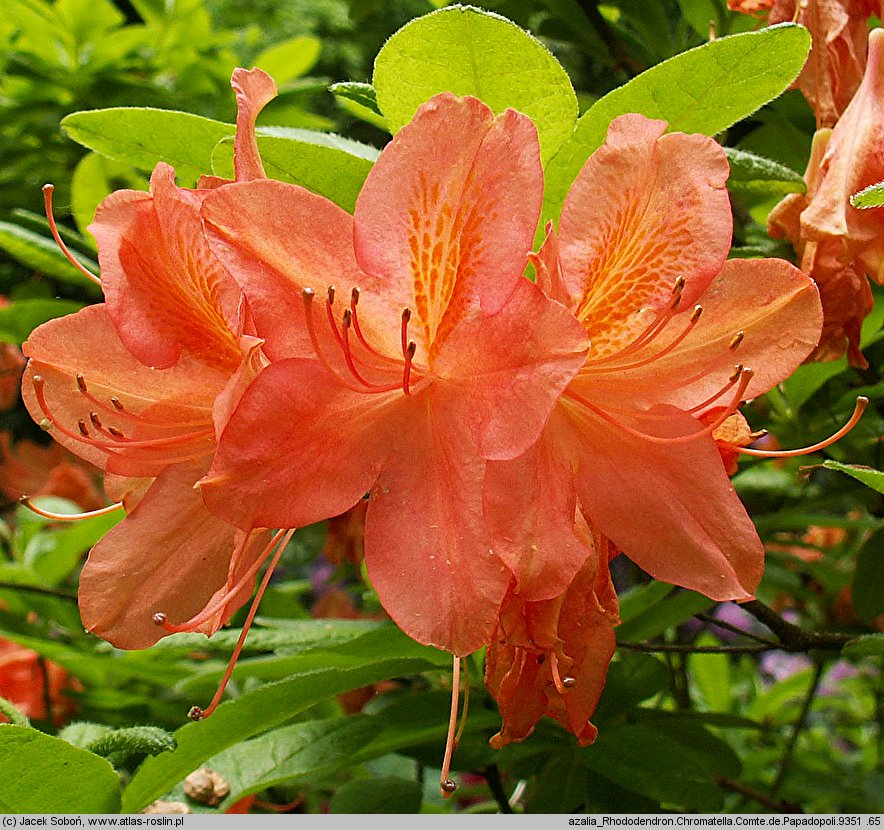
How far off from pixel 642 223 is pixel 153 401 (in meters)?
0.33

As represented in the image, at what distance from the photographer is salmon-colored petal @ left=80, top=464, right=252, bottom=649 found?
2.09 ft

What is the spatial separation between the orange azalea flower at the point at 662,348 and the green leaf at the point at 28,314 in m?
0.74

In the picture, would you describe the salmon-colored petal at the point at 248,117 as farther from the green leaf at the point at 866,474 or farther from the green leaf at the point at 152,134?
the green leaf at the point at 866,474

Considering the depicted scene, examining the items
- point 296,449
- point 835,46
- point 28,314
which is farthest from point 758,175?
point 28,314

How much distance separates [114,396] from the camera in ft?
2.23

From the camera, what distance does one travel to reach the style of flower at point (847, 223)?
0.73 m

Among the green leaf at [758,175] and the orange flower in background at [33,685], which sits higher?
the green leaf at [758,175]

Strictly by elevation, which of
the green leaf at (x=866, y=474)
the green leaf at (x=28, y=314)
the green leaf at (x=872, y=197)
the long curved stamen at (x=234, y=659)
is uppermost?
the green leaf at (x=872, y=197)

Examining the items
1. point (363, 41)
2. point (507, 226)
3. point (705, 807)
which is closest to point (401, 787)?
point (705, 807)

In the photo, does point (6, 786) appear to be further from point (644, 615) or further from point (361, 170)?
point (644, 615)

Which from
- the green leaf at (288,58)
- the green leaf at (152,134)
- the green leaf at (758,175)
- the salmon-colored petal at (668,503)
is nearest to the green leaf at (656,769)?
the salmon-colored petal at (668,503)

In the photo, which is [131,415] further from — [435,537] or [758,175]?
[758,175]

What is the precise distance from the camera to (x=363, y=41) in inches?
77.0

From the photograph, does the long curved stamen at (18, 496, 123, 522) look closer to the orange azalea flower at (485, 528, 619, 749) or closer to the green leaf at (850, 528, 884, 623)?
the orange azalea flower at (485, 528, 619, 749)
